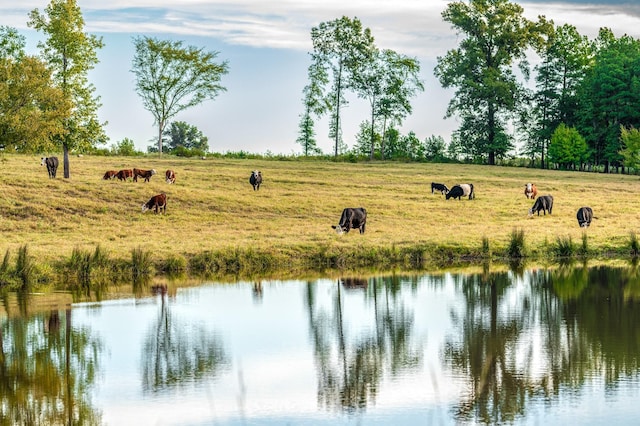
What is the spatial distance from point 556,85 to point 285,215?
184ft

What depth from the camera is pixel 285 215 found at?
151 feet

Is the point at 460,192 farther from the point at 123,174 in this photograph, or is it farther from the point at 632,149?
the point at 632,149

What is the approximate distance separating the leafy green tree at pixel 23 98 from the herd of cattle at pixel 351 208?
5894 mm

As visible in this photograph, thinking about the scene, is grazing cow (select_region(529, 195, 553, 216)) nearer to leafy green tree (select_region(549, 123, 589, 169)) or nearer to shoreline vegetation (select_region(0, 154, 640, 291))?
shoreline vegetation (select_region(0, 154, 640, 291))

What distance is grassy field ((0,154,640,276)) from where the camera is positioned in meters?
35.1

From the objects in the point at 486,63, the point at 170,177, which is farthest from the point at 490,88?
the point at 170,177

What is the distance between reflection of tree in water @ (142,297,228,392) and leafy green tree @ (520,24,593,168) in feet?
245

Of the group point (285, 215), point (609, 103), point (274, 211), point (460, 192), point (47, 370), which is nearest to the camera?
point (47, 370)

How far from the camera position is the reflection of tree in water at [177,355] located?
17.3 metres

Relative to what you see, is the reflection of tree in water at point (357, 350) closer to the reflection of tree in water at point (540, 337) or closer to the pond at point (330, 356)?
the pond at point (330, 356)

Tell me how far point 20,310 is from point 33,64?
71.5ft

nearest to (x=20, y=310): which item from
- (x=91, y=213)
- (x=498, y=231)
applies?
(x=91, y=213)

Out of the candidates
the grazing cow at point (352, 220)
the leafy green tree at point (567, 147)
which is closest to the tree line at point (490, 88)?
the leafy green tree at point (567, 147)

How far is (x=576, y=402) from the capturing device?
15.3 meters
